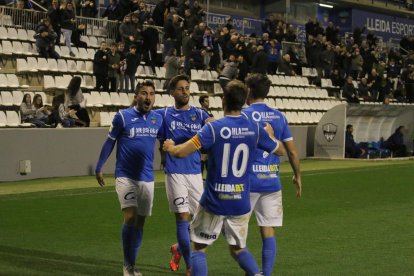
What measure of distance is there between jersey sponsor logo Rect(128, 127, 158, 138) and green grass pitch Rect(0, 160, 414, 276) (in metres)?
1.53

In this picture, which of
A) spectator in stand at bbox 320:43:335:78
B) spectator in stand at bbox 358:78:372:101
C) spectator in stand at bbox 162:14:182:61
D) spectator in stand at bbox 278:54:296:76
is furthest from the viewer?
spectator in stand at bbox 320:43:335:78

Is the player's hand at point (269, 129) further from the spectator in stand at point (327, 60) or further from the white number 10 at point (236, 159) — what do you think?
the spectator in stand at point (327, 60)

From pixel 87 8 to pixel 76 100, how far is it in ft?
26.3

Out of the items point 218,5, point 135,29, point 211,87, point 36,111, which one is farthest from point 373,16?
point 36,111

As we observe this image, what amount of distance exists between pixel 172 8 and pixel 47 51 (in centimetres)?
757

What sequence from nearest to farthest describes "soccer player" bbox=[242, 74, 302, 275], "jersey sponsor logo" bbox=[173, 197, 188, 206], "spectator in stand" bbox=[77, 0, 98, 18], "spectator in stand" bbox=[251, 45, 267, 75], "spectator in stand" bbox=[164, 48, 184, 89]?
1. "soccer player" bbox=[242, 74, 302, 275]
2. "jersey sponsor logo" bbox=[173, 197, 188, 206]
3. "spectator in stand" bbox=[164, 48, 184, 89]
4. "spectator in stand" bbox=[77, 0, 98, 18]
5. "spectator in stand" bbox=[251, 45, 267, 75]

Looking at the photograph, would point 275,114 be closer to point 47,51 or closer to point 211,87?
point 47,51

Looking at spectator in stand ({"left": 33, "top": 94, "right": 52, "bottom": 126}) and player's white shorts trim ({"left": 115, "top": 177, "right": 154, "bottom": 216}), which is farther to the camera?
spectator in stand ({"left": 33, "top": 94, "right": 52, "bottom": 126})

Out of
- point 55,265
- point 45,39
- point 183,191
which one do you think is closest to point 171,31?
point 45,39

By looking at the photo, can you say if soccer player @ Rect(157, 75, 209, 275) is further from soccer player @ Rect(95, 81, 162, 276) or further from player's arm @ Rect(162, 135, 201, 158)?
player's arm @ Rect(162, 135, 201, 158)

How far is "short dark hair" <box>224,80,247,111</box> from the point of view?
26.2ft

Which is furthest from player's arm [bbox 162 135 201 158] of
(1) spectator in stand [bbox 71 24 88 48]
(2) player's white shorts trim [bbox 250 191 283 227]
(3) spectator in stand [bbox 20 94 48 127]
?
(1) spectator in stand [bbox 71 24 88 48]

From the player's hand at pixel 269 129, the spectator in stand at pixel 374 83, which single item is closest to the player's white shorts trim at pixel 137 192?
the player's hand at pixel 269 129

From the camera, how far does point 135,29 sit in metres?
31.3
